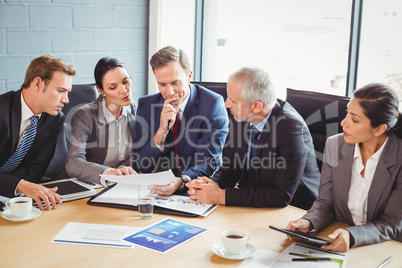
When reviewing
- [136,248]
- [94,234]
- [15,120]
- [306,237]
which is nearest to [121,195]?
[94,234]

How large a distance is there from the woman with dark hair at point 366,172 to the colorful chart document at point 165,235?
347 mm

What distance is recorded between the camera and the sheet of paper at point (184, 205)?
181 cm

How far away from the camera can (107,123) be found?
8.25 ft

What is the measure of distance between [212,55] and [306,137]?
6.54 ft

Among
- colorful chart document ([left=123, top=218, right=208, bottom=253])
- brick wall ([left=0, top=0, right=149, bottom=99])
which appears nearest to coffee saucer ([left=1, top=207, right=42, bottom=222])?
colorful chart document ([left=123, top=218, right=208, bottom=253])

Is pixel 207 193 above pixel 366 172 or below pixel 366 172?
below

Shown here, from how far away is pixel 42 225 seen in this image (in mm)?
1666

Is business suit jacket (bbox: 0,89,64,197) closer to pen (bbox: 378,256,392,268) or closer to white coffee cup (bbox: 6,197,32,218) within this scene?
white coffee cup (bbox: 6,197,32,218)

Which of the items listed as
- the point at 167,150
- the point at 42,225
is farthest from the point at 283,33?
the point at 42,225

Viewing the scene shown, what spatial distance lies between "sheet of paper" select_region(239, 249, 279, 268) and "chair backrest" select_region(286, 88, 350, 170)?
0.90 m

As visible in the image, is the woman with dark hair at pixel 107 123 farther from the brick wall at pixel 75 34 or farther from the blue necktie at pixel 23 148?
the brick wall at pixel 75 34

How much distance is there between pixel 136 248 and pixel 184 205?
41cm

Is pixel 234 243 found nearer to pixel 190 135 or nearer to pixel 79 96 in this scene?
pixel 190 135

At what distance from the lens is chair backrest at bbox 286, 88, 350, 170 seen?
7.15 feet
